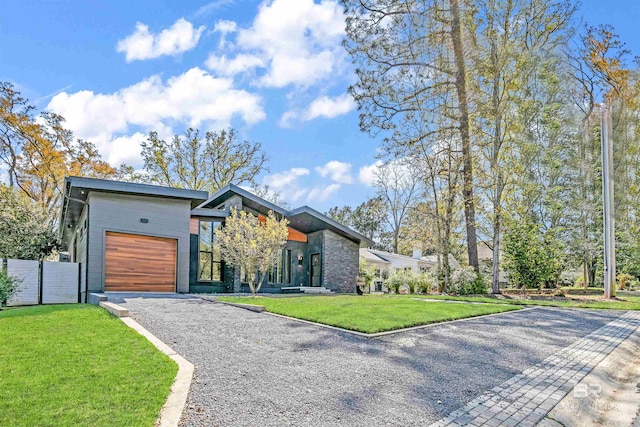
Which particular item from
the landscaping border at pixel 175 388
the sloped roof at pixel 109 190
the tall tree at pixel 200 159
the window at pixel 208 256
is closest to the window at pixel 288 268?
the window at pixel 208 256

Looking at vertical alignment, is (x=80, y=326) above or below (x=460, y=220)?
below

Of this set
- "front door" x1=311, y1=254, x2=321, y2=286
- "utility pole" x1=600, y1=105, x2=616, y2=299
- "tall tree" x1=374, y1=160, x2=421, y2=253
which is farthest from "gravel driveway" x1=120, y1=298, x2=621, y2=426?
"tall tree" x1=374, y1=160, x2=421, y2=253

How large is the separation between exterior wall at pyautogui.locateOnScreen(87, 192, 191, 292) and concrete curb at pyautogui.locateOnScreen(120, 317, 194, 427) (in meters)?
9.24

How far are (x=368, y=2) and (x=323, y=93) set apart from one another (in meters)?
4.30

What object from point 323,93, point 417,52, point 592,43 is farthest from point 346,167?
point 592,43

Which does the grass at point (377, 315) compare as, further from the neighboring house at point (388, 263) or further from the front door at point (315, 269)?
the neighboring house at point (388, 263)

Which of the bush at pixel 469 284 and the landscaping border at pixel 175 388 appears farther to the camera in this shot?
the bush at pixel 469 284

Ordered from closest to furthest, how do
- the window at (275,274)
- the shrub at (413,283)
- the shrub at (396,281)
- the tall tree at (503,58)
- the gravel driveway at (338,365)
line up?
the gravel driveway at (338,365) → the tall tree at (503,58) → the window at (275,274) → the shrub at (413,283) → the shrub at (396,281)

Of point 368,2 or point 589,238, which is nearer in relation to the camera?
point 368,2

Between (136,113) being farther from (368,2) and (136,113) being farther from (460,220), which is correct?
(460,220)

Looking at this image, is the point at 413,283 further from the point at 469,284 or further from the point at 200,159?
the point at 200,159

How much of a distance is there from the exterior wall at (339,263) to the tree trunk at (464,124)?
6081 millimetres

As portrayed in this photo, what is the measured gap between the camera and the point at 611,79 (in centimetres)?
2184

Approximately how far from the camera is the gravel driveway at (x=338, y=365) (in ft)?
10.9
